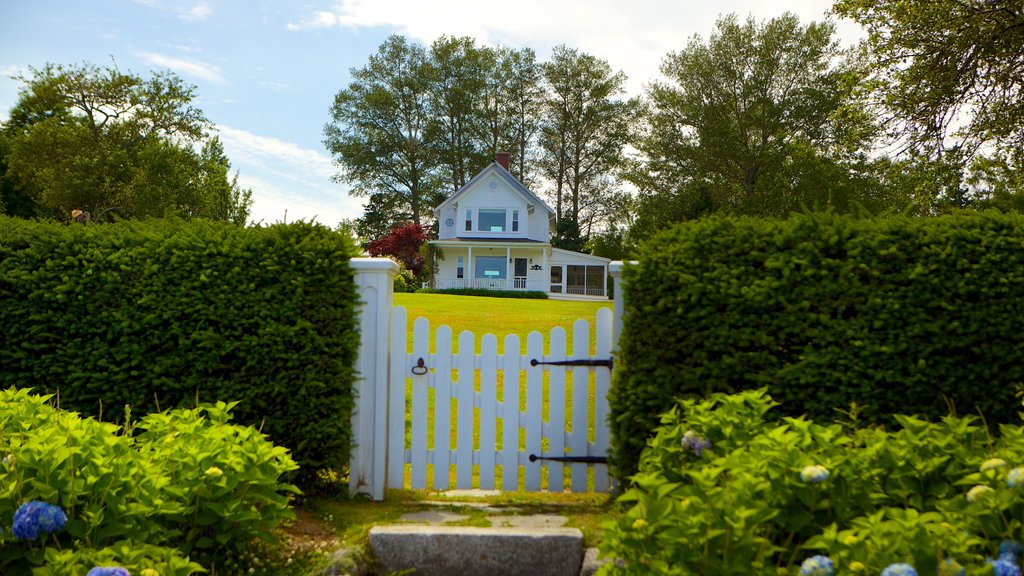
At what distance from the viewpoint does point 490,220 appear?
115ft

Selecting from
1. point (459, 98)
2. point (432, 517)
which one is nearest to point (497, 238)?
point (459, 98)

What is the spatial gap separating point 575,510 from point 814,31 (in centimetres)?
3118

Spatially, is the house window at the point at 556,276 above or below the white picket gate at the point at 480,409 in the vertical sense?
above

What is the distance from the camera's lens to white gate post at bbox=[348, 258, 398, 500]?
15.8ft

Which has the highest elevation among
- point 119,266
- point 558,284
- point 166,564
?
point 558,284

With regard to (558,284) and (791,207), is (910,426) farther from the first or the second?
(558,284)

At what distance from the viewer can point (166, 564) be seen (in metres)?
2.38

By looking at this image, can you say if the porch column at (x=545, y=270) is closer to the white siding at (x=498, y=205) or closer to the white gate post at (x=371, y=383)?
the white siding at (x=498, y=205)

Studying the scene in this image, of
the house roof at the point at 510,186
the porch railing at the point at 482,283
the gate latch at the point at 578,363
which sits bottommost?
the gate latch at the point at 578,363

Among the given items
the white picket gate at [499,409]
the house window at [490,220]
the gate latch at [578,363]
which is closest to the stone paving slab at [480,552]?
the white picket gate at [499,409]

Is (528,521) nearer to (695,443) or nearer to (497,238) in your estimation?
(695,443)

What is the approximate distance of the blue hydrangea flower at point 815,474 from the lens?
237cm

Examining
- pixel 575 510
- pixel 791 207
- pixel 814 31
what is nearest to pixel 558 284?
pixel 791 207

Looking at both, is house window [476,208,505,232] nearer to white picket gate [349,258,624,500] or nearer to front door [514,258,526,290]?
front door [514,258,526,290]
